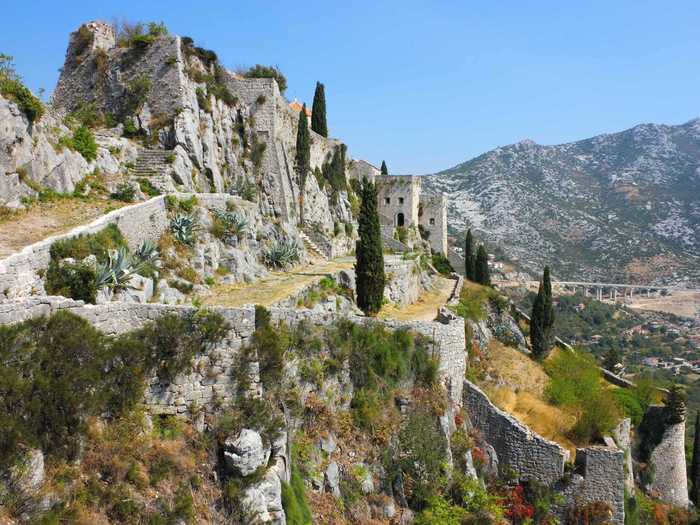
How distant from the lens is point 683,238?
13988 centimetres

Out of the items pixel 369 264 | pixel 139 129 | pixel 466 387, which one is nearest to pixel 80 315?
pixel 466 387

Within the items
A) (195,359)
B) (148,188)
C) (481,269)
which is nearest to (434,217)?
(481,269)

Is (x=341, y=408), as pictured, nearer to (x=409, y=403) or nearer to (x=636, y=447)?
(x=409, y=403)

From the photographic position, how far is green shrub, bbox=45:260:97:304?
1157 cm

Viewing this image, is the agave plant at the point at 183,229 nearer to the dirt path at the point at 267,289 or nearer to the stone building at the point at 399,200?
the dirt path at the point at 267,289

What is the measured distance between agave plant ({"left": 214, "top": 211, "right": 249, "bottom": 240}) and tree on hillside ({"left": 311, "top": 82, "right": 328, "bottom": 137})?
2398 cm

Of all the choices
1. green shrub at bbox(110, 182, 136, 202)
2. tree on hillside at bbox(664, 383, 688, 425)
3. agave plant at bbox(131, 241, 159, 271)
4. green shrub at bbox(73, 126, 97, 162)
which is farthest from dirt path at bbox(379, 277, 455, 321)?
green shrub at bbox(73, 126, 97, 162)

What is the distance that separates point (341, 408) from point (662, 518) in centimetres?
1819

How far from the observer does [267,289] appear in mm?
19078

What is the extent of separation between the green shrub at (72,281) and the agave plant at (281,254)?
11539mm

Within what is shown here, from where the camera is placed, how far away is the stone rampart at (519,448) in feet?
53.8

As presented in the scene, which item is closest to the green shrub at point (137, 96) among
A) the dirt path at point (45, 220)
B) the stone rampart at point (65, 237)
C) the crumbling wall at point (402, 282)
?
the dirt path at point (45, 220)

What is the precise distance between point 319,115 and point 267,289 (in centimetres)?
2835

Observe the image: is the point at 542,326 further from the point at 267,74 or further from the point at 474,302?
the point at 267,74
